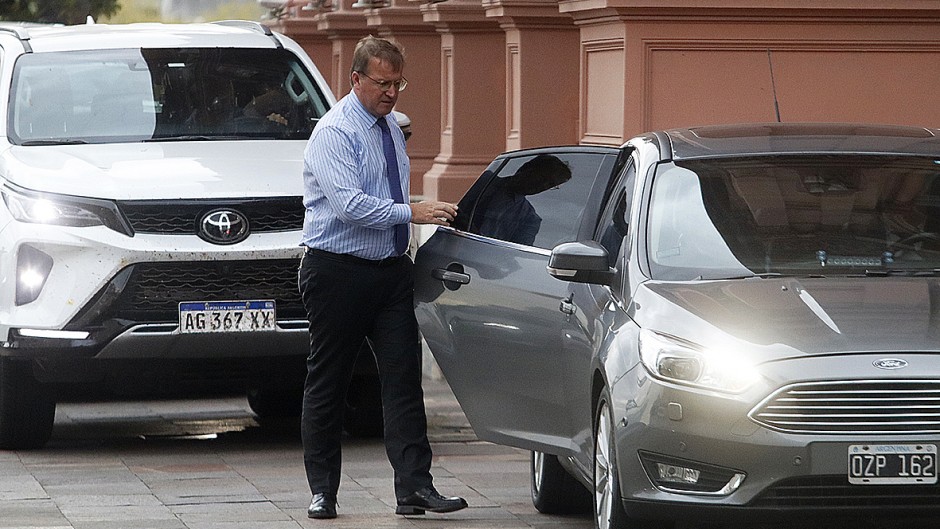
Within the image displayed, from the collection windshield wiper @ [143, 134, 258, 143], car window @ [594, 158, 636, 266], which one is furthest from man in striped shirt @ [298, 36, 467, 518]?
windshield wiper @ [143, 134, 258, 143]

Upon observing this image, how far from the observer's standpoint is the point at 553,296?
24.5ft

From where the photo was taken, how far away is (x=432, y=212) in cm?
806

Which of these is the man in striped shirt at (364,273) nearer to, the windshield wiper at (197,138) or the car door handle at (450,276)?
the car door handle at (450,276)

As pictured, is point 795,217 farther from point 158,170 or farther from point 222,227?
point 158,170

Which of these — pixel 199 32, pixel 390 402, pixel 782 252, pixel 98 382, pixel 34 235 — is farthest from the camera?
pixel 199 32

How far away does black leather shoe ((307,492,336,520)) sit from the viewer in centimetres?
807

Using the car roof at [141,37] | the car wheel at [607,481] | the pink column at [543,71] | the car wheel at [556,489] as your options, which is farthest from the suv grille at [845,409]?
the pink column at [543,71]

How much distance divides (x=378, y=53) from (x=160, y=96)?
3411 mm

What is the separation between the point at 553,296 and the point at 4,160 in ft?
12.9

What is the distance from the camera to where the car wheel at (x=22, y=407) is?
1010 centimetres

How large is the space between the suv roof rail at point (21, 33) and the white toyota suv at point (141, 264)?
55 centimetres

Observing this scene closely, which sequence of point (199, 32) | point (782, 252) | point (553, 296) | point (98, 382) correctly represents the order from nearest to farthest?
point (782, 252), point (553, 296), point (98, 382), point (199, 32)

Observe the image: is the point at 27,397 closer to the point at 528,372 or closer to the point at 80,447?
the point at 80,447

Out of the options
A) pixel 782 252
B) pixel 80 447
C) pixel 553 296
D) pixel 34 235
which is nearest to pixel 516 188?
pixel 553 296
